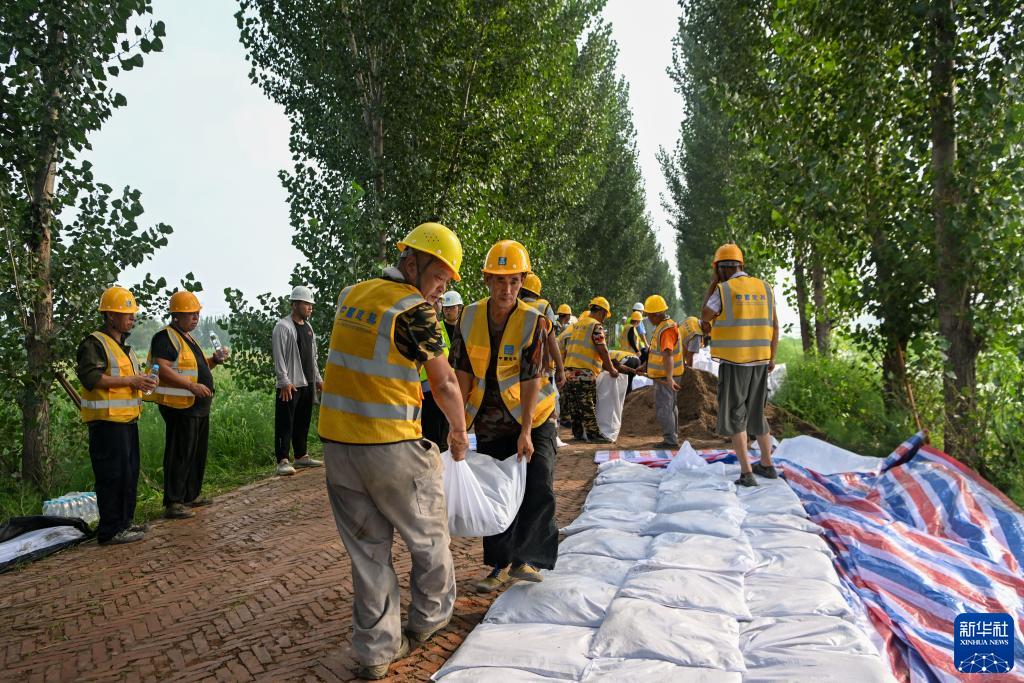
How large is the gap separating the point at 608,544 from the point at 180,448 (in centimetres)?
435

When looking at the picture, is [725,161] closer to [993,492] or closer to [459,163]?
[459,163]

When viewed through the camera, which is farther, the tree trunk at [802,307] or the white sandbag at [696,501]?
the tree trunk at [802,307]

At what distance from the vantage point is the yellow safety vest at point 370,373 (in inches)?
124

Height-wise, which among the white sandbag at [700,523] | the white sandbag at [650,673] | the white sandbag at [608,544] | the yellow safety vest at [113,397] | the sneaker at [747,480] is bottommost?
the white sandbag at [650,673]

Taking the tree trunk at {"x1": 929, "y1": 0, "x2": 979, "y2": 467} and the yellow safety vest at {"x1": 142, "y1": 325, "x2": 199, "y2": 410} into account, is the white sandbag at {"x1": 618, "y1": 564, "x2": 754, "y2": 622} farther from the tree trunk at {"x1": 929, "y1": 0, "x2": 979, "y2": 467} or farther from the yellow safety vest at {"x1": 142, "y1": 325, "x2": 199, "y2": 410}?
the yellow safety vest at {"x1": 142, "y1": 325, "x2": 199, "y2": 410}

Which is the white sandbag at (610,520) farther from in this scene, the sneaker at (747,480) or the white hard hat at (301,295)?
the white hard hat at (301,295)

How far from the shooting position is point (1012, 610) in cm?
387

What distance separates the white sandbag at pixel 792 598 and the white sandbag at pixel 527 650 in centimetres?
95

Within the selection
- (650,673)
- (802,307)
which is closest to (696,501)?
(650,673)

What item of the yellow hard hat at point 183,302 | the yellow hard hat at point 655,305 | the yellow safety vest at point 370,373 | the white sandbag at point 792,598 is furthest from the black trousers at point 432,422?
the yellow safety vest at point 370,373

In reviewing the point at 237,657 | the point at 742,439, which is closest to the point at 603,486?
the point at 742,439

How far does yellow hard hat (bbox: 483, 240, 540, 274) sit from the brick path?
1965mm

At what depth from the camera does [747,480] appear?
6250mm

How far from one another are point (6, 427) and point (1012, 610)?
8.73 m
